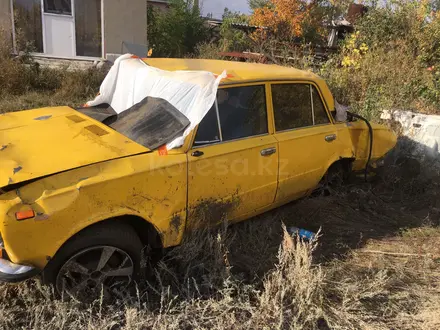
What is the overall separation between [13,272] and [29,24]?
32.2ft

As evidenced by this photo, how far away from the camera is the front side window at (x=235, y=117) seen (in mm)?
3107

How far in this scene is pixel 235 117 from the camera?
3340 millimetres

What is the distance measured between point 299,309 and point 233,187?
1105 mm

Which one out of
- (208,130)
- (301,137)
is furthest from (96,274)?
(301,137)

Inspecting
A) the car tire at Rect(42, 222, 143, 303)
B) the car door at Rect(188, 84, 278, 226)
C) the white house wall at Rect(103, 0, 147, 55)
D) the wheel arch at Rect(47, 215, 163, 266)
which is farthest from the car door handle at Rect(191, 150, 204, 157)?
the white house wall at Rect(103, 0, 147, 55)

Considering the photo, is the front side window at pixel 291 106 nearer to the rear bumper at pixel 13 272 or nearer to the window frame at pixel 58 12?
the rear bumper at pixel 13 272

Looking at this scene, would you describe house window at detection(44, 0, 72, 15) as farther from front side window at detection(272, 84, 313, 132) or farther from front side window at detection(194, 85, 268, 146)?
front side window at detection(194, 85, 268, 146)

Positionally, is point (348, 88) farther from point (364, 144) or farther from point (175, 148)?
point (175, 148)

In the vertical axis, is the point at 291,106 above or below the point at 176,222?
above

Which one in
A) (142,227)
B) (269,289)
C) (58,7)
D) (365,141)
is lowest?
(269,289)

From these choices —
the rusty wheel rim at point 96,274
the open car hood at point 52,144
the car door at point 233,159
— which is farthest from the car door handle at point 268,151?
the rusty wheel rim at point 96,274

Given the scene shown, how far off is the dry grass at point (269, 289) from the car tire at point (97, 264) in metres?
0.11

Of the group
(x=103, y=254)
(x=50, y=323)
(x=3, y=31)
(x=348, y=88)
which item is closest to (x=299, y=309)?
(x=103, y=254)

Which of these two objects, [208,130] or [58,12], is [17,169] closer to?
[208,130]
